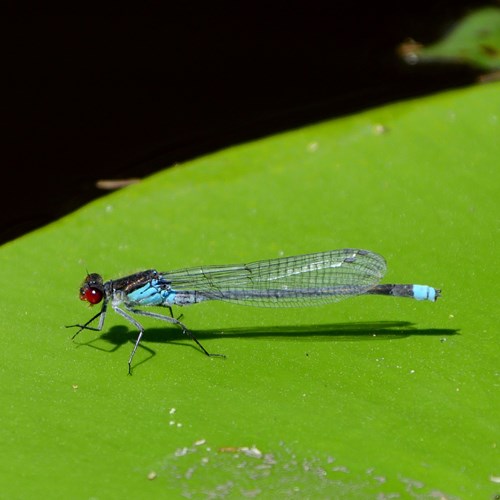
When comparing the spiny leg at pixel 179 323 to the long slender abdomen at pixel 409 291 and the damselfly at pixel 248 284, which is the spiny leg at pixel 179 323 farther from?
the long slender abdomen at pixel 409 291

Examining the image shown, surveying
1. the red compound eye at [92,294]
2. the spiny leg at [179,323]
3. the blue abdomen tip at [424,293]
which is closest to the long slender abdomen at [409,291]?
the blue abdomen tip at [424,293]

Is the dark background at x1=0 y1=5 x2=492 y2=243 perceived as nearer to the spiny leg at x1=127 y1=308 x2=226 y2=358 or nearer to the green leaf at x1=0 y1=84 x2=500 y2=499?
the green leaf at x1=0 y1=84 x2=500 y2=499

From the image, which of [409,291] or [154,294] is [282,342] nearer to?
[409,291]

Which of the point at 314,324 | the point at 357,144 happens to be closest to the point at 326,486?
the point at 314,324

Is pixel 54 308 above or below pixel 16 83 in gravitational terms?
below

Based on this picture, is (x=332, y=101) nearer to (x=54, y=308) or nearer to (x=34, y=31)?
(x=34, y=31)

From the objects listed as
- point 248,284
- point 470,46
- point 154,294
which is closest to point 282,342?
point 248,284
